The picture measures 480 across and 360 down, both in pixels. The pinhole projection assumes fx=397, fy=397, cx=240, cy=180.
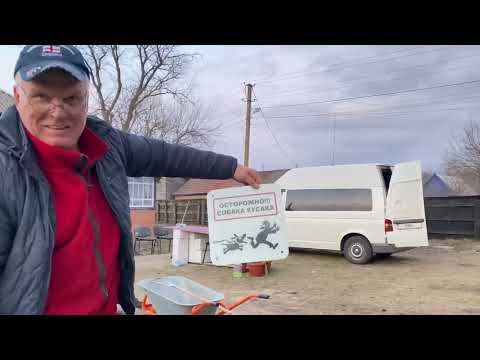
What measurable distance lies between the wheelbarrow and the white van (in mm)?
7438

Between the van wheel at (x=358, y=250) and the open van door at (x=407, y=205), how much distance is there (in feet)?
2.63

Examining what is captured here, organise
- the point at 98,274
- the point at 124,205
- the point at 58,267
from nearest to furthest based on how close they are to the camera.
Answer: the point at 58,267
the point at 98,274
the point at 124,205

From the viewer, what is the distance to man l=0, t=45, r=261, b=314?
3.77ft

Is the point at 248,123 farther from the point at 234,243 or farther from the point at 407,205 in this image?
the point at 234,243

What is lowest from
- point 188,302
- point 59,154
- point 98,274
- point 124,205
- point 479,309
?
A: point 479,309

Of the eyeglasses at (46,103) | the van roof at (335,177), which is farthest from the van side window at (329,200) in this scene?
the eyeglasses at (46,103)

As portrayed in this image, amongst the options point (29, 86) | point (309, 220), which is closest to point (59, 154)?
point (29, 86)

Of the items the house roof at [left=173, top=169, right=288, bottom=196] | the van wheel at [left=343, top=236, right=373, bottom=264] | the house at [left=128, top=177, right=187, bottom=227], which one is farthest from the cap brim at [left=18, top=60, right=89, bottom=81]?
the house roof at [left=173, top=169, right=288, bottom=196]

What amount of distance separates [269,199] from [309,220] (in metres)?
9.86

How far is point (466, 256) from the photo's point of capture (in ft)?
39.0

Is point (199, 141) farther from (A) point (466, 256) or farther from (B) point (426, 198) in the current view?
(A) point (466, 256)

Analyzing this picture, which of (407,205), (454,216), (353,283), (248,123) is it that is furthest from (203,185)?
(353,283)

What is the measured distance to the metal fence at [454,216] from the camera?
46.0 ft

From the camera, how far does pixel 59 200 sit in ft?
4.26
